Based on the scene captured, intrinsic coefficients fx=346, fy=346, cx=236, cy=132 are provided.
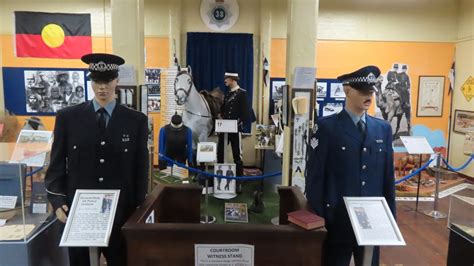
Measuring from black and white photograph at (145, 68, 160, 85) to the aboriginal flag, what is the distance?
1220 millimetres

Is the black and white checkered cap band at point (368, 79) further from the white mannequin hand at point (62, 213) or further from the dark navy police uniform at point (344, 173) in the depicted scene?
the white mannequin hand at point (62, 213)

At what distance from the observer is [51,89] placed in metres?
6.91

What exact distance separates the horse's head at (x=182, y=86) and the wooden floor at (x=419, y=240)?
3.75 metres

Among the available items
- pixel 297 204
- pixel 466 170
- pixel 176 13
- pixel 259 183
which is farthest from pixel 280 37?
pixel 297 204

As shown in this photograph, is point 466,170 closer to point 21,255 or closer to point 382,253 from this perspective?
point 382,253

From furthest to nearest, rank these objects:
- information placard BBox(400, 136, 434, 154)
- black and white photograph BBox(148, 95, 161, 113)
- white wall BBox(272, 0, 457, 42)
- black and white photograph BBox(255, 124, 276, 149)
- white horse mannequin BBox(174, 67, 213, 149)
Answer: black and white photograph BBox(148, 95, 161, 113)
white wall BBox(272, 0, 457, 42)
black and white photograph BBox(255, 124, 276, 149)
white horse mannequin BBox(174, 67, 213, 149)
information placard BBox(400, 136, 434, 154)

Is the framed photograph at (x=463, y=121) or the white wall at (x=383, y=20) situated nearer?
the framed photograph at (x=463, y=121)

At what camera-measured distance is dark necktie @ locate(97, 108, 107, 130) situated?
1889mm

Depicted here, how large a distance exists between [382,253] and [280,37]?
4818mm

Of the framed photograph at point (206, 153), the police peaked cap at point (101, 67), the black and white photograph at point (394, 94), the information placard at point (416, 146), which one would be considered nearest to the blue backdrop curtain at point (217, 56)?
the framed photograph at point (206, 153)

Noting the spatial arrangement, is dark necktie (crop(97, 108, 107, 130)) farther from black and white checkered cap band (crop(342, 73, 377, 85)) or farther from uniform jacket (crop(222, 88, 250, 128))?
uniform jacket (crop(222, 88, 250, 128))

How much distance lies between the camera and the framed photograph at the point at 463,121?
6.72 meters

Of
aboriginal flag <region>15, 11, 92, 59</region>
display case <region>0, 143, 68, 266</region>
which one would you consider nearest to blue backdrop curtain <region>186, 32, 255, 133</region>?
aboriginal flag <region>15, 11, 92, 59</region>

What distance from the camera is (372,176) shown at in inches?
76.0
